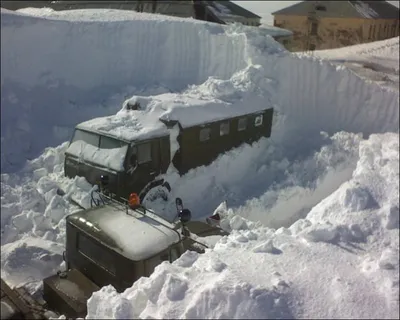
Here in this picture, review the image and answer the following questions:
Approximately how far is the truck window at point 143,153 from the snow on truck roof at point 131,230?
2.54 m

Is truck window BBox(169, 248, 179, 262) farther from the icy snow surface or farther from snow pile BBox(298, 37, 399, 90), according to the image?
snow pile BBox(298, 37, 399, 90)

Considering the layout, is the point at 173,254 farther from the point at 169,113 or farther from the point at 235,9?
the point at 235,9

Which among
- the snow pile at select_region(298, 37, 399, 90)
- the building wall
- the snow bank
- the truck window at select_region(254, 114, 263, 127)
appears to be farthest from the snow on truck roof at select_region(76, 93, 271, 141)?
the building wall

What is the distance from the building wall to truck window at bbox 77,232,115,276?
29042 millimetres

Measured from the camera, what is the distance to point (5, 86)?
44.1 feet

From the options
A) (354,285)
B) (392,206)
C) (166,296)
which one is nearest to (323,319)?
(354,285)

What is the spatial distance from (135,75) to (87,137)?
23.9 ft

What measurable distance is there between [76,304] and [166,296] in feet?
5.10

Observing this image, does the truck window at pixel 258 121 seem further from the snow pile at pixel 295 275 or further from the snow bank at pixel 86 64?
the snow pile at pixel 295 275

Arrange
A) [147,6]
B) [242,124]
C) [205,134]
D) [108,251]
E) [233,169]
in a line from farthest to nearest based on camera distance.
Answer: [147,6], [242,124], [233,169], [205,134], [108,251]

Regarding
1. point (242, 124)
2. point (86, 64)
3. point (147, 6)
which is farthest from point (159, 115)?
point (147, 6)

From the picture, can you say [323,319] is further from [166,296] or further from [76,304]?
[76,304]

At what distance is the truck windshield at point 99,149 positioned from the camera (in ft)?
27.4

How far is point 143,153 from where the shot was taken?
8.60 metres
